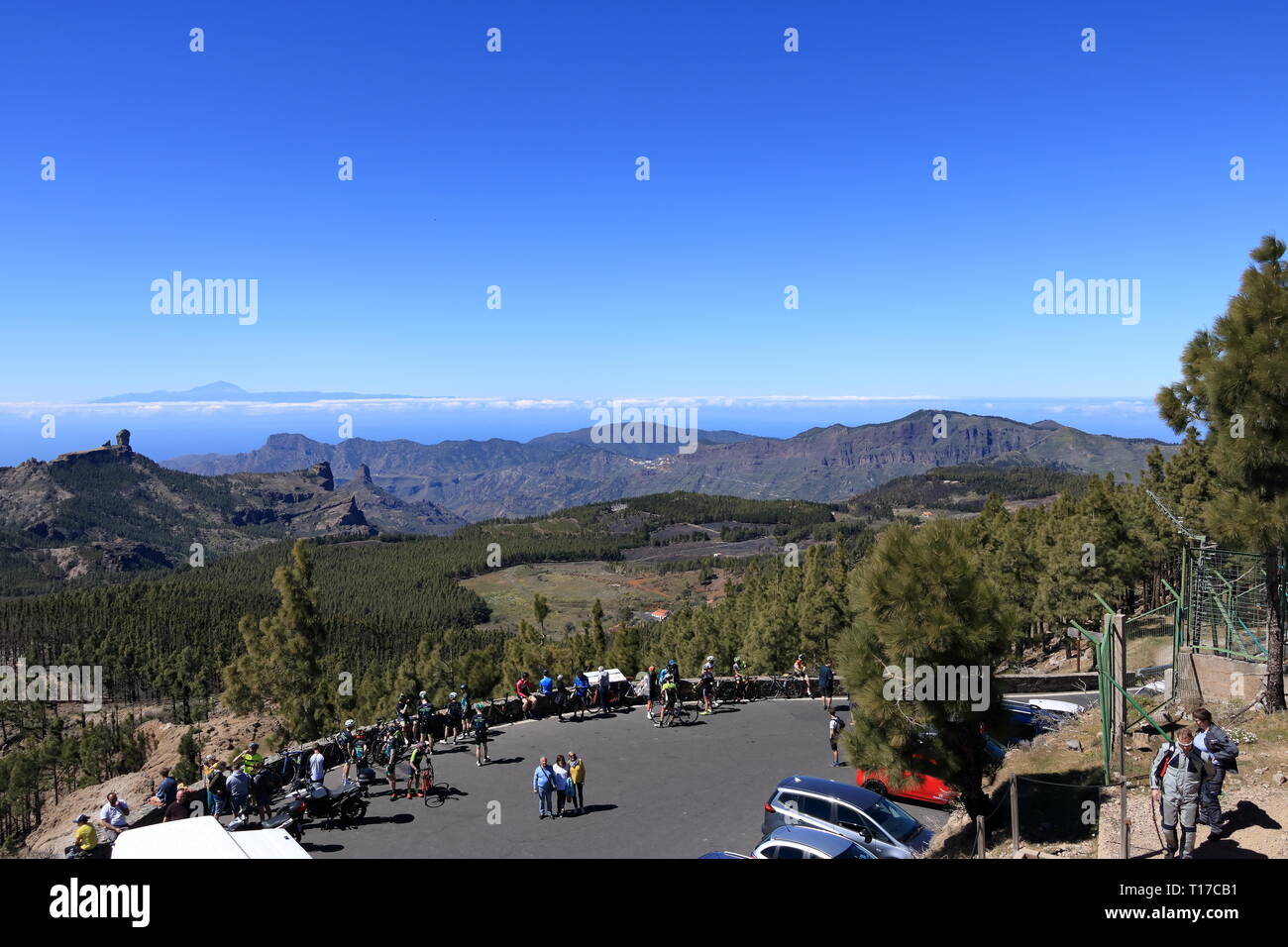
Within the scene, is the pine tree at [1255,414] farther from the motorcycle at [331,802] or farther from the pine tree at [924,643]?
the motorcycle at [331,802]

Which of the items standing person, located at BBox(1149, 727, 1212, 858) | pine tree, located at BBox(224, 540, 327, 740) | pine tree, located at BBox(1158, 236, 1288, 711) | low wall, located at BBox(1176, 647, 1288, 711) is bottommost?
pine tree, located at BBox(224, 540, 327, 740)

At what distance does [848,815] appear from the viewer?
1441 cm

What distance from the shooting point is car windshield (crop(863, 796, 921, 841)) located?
14.3 meters

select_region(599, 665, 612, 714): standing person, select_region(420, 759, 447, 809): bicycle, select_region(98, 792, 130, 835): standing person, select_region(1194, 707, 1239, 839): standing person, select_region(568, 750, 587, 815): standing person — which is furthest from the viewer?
select_region(599, 665, 612, 714): standing person

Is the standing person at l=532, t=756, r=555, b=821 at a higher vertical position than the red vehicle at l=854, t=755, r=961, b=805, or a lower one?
higher

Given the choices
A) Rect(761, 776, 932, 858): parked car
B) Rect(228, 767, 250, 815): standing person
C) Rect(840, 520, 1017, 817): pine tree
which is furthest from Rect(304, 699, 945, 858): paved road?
Rect(840, 520, 1017, 817): pine tree

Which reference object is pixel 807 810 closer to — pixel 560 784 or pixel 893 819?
pixel 893 819

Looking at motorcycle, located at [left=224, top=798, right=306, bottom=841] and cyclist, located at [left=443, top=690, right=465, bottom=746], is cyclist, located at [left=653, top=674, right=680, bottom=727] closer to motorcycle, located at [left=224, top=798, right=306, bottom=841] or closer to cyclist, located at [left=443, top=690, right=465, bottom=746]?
cyclist, located at [left=443, top=690, right=465, bottom=746]

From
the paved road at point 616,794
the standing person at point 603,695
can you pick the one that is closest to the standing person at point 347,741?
the paved road at point 616,794

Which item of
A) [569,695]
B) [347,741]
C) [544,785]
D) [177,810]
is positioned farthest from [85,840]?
[569,695]

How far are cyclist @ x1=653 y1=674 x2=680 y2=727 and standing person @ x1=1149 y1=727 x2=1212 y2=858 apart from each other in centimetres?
1471

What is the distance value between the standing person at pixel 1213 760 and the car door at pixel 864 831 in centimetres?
477
